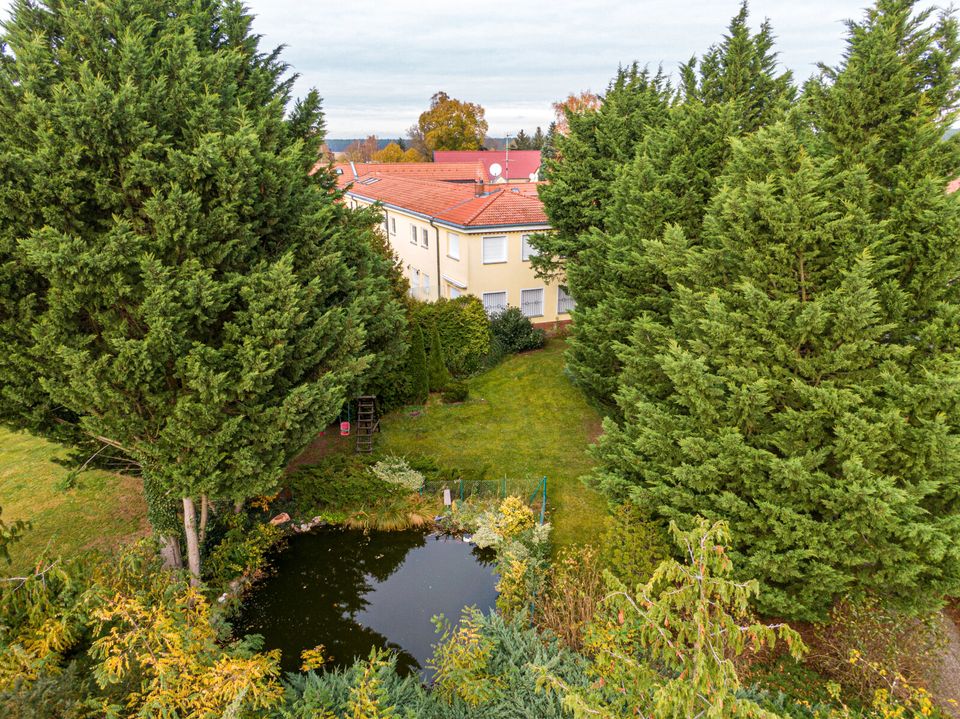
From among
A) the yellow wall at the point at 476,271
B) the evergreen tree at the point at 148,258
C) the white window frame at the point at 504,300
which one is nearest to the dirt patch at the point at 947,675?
the evergreen tree at the point at 148,258

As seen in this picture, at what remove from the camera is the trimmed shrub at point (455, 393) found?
74.1 feet

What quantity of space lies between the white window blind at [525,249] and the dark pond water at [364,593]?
56.8 ft

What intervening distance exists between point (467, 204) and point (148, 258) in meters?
22.2

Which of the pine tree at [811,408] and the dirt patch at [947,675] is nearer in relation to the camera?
the pine tree at [811,408]

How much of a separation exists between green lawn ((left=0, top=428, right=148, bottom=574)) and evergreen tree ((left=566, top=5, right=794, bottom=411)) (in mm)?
14238

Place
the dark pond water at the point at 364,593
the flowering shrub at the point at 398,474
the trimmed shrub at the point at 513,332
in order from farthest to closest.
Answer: the trimmed shrub at the point at 513,332
the flowering shrub at the point at 398,474
the dark pond water at the point at 364,593

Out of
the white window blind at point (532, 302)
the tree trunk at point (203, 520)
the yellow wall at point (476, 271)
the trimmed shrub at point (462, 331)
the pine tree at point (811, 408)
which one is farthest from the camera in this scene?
the white window blind at point (532, 302)

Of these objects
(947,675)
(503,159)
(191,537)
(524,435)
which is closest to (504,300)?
(524,435)

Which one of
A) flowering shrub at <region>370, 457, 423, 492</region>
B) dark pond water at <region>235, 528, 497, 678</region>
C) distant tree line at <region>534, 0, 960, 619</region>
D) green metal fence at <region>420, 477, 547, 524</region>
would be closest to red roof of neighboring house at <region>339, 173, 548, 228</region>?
flowering shrub at <region>370, 457, 423, 492</region>

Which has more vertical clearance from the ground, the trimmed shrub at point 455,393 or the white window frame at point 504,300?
the white window frame at point 504,300

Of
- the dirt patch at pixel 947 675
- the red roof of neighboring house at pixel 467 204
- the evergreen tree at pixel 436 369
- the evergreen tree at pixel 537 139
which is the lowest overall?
the dirt patch at pixel 947 675

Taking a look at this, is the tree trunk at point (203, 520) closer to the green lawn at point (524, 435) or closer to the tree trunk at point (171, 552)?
the tree trunk at point (171, 552)

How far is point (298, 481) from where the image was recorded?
1617 cm

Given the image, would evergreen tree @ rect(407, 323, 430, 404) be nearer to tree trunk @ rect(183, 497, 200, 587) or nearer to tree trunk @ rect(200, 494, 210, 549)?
tree trunk @ rect(200, 494, 210, 549)
